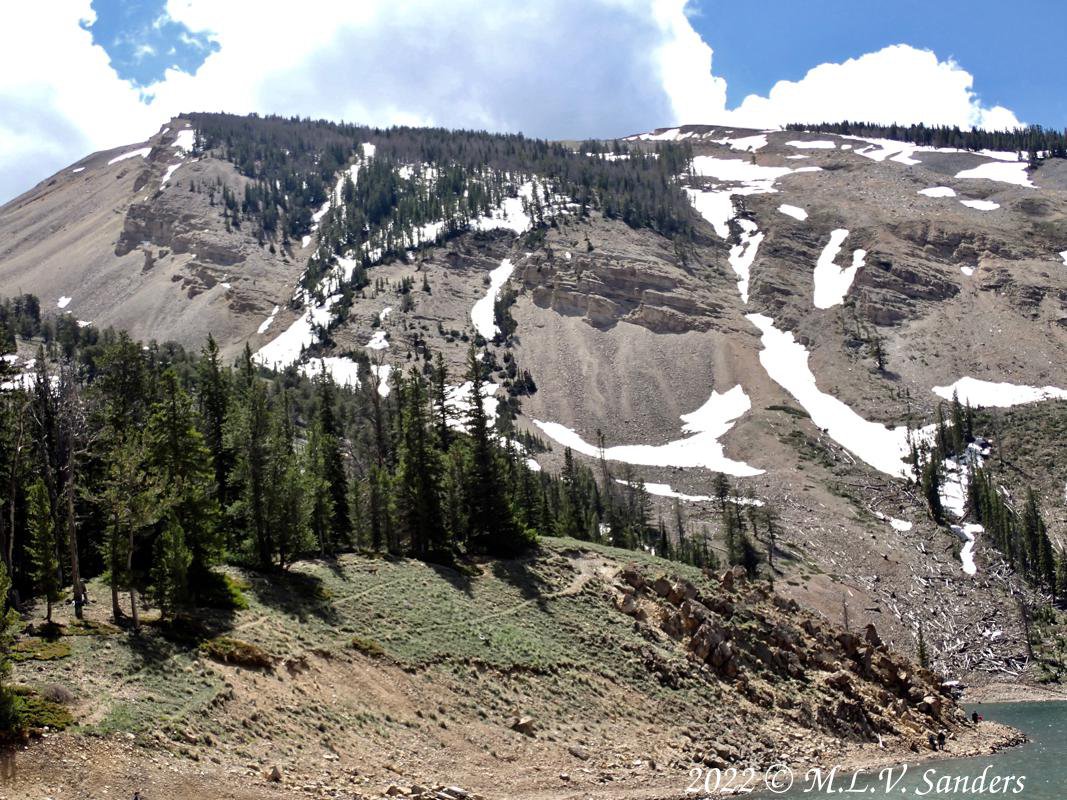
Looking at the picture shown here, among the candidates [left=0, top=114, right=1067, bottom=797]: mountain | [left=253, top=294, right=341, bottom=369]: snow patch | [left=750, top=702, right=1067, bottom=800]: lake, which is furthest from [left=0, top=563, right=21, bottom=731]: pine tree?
[left=253, top=294, right=341, bottom=369]: snow patch

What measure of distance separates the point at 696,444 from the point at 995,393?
4950cm

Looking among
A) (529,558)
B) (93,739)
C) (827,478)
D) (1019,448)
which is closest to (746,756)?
(529,558)

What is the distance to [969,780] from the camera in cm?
4053

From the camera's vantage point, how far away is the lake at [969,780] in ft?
124

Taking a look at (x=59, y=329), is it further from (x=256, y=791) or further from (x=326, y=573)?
(x=256, y=791)

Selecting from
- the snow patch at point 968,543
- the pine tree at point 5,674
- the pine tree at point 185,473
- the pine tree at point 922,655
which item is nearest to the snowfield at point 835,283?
the snow patch at point 968,543

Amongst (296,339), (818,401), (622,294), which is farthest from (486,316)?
(818,401)

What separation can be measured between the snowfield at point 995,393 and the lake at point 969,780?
102m

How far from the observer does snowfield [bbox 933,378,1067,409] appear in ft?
469

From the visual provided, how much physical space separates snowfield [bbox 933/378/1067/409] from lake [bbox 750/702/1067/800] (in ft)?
336

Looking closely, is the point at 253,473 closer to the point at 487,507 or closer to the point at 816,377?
the point at 487,507

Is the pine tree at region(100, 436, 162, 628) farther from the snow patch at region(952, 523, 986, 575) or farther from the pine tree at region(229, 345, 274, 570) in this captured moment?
the snow patch at region(952, 523, 986, 575)

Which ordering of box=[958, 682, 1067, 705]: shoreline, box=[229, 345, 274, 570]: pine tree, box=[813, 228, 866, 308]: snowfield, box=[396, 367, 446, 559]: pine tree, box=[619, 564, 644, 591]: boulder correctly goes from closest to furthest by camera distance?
1. box=[229, 345, 274, 570]: pine tree
2. box=[619, 564, 644, 591]: boulder
3. box=[396, 367, 446, 559]: pine tree
4. box=[958, 682, 1067, 705]: shoreline
5. box=[813, 228, 866, 308]: snowfield

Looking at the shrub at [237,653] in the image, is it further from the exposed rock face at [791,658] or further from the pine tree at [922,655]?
the pine tree at [922,655]
